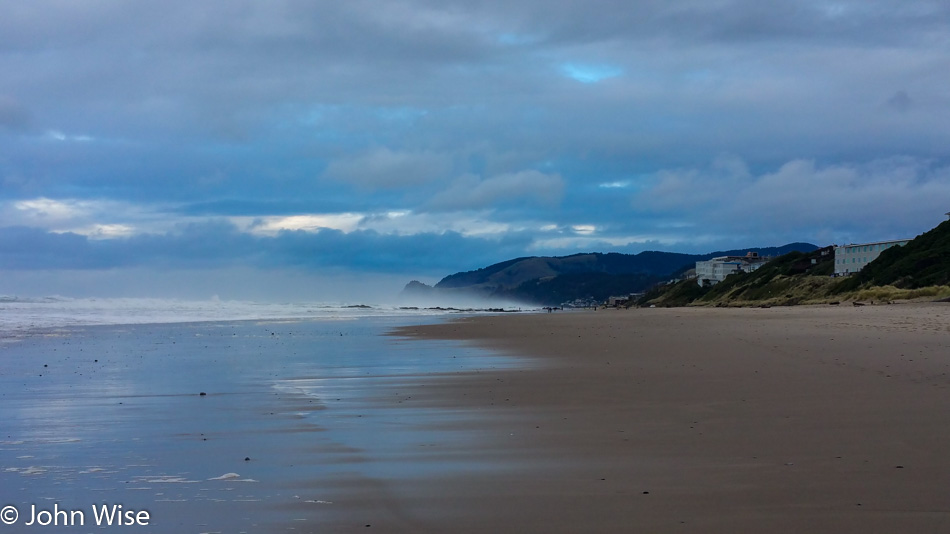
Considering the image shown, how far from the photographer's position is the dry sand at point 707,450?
433 centimetres

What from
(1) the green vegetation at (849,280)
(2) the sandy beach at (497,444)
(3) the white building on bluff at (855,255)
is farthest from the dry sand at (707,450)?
(3) the white building on bluff at (855,255)

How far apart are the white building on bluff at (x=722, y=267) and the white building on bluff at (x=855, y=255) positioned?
31.0 m

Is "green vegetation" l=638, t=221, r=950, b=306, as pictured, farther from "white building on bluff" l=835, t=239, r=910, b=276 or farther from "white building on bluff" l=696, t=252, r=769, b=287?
"white building on bluff" l=696, t=252, r=769, b=287

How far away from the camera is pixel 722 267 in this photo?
130875 mm

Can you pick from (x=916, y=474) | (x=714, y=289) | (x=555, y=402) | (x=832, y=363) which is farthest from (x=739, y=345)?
(x=714, y=289)

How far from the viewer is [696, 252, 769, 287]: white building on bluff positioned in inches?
4968

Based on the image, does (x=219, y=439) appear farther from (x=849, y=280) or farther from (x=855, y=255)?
(x=855, y=255)

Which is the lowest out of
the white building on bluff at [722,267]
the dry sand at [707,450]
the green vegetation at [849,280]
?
the dry sand at [707,450]

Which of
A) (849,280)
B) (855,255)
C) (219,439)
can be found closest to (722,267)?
(855,255)

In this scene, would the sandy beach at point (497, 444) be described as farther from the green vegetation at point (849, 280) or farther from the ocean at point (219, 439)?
the green vegetation at point (849, 280)

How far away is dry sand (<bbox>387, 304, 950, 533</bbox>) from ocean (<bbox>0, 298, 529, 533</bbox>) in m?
0.50

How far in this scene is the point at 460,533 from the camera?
4109 mm

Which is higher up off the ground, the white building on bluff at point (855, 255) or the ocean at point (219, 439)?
the white building on bluff at point (855, 255)

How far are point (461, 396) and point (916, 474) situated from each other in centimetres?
559
